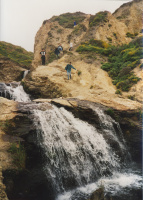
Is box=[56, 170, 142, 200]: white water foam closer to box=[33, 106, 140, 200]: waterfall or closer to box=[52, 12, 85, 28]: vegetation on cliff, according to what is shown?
box=[33, 106, 140, 200]: waterfall

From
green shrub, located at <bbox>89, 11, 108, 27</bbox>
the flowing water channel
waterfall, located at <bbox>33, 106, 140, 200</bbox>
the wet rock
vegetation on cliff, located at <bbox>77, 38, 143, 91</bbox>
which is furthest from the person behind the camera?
green shrub, located at <bbox>89, 11, 108, 27</bbox>

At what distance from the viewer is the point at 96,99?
41.4ft

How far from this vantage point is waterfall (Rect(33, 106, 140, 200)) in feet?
25.0

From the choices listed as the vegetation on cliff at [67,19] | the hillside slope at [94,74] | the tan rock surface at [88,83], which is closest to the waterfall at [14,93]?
the hillside slope at [94,74]

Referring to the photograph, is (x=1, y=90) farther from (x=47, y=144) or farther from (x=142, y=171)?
(x=142, y=171)

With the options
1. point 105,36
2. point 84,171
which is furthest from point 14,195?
point 105,36

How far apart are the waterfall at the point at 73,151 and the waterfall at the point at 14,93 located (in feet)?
21.6

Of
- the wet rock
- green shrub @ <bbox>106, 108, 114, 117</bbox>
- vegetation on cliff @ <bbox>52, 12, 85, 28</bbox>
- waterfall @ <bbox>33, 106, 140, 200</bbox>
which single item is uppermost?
vegetation on cliff @ <bbox>52, 12, 85, 28</bbox>

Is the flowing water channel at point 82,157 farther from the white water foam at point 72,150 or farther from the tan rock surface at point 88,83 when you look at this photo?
the tan rock surface at point 88,83

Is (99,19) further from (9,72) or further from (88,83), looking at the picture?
(88,83)

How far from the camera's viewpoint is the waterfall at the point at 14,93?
50.6 ft

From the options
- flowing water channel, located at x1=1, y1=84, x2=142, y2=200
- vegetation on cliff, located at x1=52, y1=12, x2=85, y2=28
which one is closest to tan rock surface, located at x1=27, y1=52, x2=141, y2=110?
flowing water channel, located at x1=1, y1=84, x2=142, y2=200

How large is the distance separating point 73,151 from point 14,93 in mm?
10076

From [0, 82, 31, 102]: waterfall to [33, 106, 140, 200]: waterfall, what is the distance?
6587 mm
